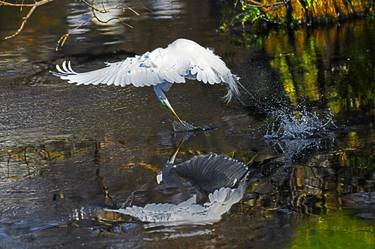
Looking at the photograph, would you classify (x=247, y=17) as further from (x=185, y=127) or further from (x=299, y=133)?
(x=299, y=133)

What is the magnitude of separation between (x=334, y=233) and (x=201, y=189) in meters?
1.58

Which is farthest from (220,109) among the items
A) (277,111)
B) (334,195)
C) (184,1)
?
(184,1)

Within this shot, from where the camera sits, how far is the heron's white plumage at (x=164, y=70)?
7895mm

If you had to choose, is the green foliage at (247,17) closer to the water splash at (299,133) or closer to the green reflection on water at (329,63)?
the green reflection on water at (329,63)

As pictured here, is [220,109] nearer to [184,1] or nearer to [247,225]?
[247,225]

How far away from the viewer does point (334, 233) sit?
5535 mm

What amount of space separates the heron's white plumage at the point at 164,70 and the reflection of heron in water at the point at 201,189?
2.43ft

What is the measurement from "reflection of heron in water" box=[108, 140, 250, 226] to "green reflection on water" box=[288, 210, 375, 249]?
0.70 m

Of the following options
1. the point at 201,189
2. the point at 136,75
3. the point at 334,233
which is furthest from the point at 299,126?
the point at 334,233

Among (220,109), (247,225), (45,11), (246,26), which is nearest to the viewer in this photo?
(247,225)

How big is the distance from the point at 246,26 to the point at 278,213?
10396 millimetres

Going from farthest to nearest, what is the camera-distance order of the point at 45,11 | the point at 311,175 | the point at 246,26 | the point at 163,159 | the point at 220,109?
the point at 45,11
the point at 246,26
the point at 220,109
the point at 163,159
the point at 311,175

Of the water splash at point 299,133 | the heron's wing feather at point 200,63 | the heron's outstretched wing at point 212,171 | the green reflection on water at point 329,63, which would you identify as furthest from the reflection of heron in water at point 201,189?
the green reflection on water at point 329,63

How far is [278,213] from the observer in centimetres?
605
